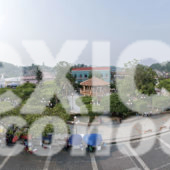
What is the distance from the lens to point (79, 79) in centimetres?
6081

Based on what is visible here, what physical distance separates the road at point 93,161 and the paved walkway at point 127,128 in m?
2.70

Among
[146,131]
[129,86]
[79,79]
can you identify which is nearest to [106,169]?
[146,131]

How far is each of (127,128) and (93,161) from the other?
8068 millimetres

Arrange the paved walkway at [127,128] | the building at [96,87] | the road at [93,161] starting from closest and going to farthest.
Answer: the road at [93,161] → the paved walkway at [127,128] → the building at [96,87]

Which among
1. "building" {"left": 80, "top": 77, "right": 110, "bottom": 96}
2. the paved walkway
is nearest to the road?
the paved walkway

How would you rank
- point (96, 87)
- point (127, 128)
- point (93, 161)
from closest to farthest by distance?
point (93, 161), point (127, 128), point (96, 87)

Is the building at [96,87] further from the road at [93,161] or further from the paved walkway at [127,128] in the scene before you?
the road at [93,161]

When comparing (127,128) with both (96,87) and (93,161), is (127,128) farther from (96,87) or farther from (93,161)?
(96,87)

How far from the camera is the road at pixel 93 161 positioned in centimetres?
1144

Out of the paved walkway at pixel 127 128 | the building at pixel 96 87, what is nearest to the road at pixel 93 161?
the paved walkway at pixel 127 128

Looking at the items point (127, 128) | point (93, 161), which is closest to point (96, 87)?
point (127, 128)

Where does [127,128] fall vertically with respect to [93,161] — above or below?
above

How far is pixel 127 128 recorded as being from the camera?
61.4 ft

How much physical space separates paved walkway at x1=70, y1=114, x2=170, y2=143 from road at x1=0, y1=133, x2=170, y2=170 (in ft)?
8.85
